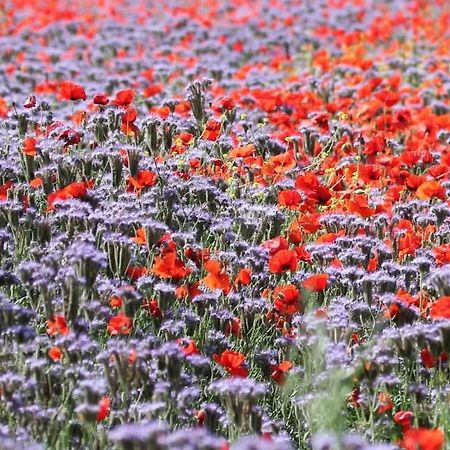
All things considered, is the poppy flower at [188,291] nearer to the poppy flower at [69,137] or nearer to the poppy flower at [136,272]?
the poppy flower at [136,272]

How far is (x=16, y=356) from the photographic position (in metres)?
3.50

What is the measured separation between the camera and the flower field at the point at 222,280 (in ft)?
11.2

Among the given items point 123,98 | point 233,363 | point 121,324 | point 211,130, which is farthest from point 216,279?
point 123,98

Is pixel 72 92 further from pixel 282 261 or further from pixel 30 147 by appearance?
pixel 282 261

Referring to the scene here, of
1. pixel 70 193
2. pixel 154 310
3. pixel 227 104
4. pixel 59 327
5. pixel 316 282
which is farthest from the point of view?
pixel 227 104

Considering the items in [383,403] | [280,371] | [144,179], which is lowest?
[280,371]

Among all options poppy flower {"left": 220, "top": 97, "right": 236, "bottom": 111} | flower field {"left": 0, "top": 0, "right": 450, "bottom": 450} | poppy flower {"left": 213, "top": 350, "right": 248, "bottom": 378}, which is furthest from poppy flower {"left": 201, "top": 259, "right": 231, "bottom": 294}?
poppy flower {"left": 220, "top": 97, "right": 236, "bottom": 111}

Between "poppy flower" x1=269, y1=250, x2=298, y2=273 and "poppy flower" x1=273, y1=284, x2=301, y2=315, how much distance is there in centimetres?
9

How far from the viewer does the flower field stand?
134 inches

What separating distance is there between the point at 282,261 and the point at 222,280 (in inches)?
10.5

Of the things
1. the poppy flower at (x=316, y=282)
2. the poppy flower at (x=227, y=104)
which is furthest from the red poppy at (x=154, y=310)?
the poppy flower at (x=227, y=104)

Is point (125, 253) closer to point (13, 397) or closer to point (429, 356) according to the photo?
point (13, 397)

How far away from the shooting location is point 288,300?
4156mm

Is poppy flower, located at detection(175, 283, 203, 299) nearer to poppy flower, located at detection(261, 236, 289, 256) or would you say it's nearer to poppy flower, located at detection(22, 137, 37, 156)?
poppy flower, located at detection(261, 236, 289, 256)
